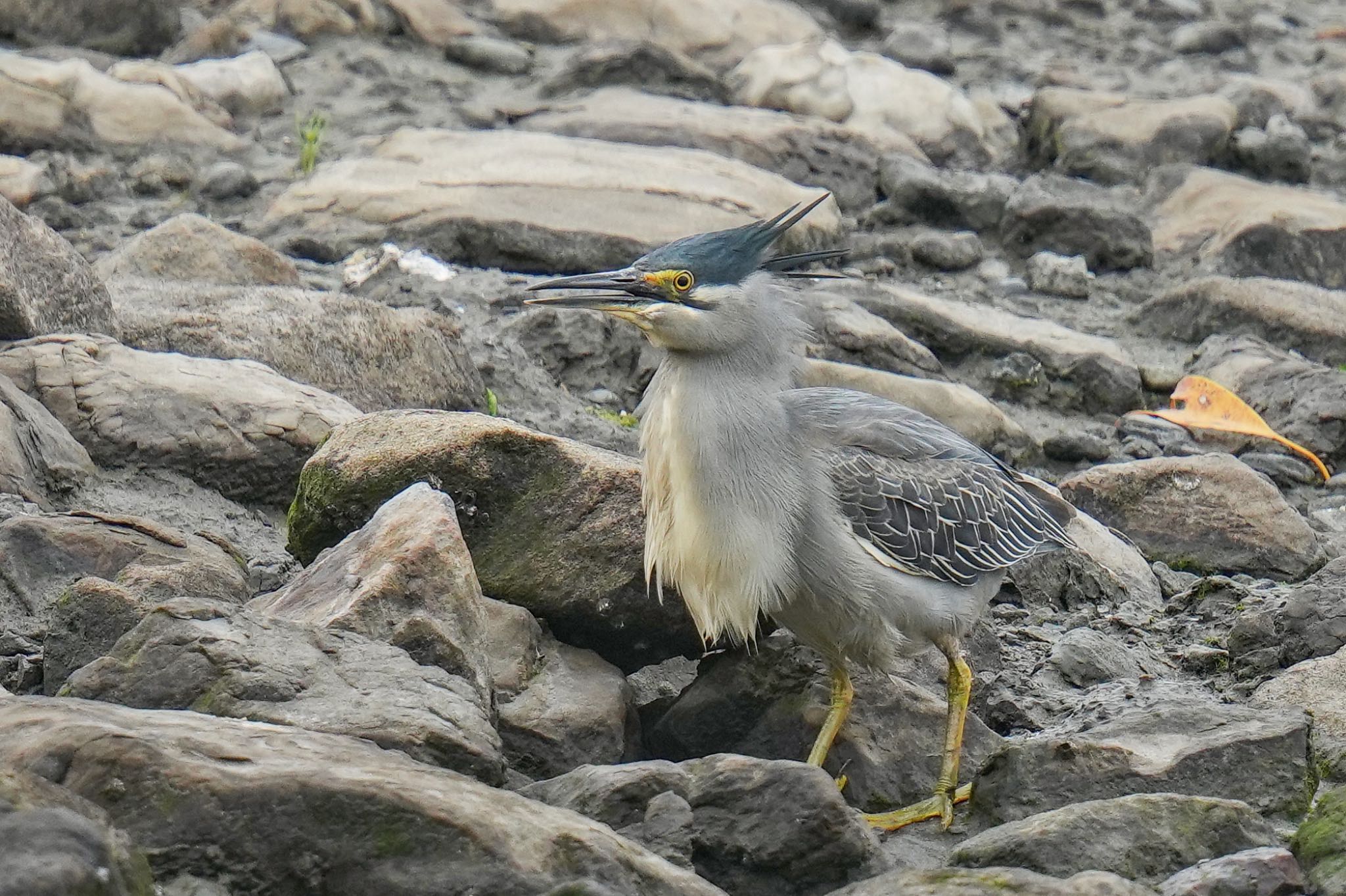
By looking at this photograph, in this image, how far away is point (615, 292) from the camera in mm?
5211

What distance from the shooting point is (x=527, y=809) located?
3811 mm

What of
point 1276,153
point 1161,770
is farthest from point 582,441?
point 1276,153

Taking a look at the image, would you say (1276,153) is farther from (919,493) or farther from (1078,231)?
(919,493)

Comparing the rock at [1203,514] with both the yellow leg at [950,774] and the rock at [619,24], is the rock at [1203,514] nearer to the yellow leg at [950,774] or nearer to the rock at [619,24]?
the yellow leg at [950,774]

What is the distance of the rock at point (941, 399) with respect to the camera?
722 centimetres

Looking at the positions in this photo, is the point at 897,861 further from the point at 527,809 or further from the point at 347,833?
the point at 347,833

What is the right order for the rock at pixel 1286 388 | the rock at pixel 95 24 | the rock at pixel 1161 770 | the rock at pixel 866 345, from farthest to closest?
the rock at pixel 95 24 < the rock at pixel 1286 388 < the rock at pixel 866 345 < the rock at pixel 1161 770

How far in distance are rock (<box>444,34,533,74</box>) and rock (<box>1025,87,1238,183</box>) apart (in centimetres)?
307

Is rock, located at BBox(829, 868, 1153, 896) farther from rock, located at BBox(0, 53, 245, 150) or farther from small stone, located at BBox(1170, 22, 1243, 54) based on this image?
small stone, located at BBox(1170, 22, 1243, 54)

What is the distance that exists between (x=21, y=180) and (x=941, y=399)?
14.3ft

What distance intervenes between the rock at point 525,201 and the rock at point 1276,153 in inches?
123

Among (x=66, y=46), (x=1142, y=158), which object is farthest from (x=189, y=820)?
(x=1142, y=158)

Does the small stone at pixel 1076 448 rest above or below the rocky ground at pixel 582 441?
below

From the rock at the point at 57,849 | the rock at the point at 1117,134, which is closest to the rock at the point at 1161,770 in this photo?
the rock at the point at 57,849
